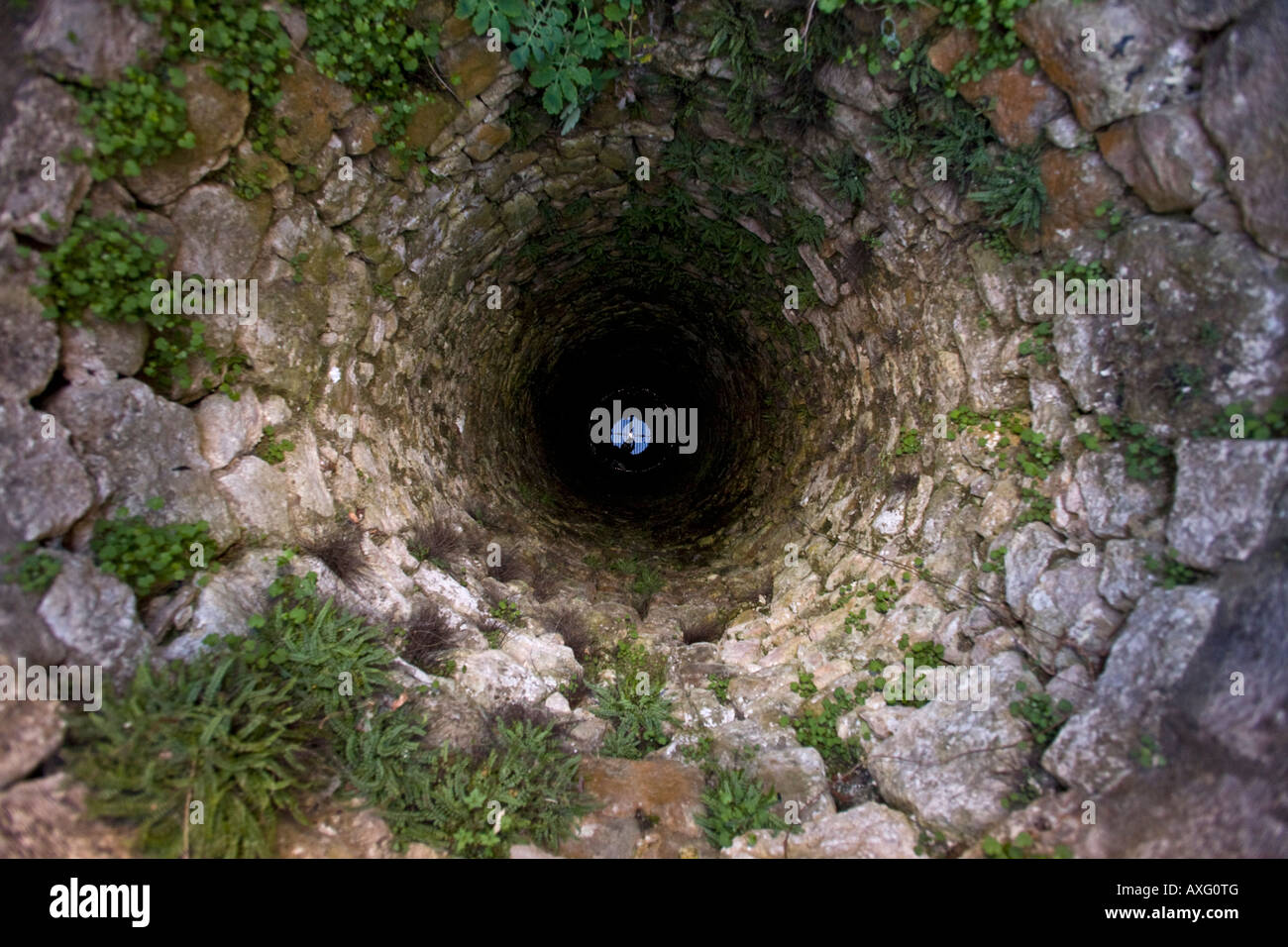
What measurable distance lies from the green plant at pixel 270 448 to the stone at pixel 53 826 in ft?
6.54

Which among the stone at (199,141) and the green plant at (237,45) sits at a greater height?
the green plant at (237,45)

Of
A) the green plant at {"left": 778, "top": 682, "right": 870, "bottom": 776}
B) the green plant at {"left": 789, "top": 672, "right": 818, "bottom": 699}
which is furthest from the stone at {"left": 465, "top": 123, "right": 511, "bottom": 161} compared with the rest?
the green plant at {"left": 778, "top": 682, "right": 870, "bottom": 776}

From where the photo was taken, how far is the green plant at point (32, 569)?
9.78 feet

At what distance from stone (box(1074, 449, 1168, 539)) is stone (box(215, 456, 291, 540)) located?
5011mm

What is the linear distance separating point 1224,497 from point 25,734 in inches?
227

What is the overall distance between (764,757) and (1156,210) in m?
3.89

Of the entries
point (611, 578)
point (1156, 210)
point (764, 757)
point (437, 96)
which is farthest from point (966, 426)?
point (437, 96)

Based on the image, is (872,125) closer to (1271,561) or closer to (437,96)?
(437,96)

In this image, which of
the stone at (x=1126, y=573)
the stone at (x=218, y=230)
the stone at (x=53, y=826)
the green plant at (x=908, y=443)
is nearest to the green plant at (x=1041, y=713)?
the stone at (x=1126, y=573)

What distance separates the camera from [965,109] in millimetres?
4039

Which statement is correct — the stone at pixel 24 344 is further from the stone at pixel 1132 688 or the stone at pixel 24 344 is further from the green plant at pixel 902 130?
the stone at pixel 1132 688

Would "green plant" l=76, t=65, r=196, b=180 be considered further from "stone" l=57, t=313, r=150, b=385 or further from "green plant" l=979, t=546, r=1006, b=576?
"green plant" l=979, t=546, r=1006, b=576

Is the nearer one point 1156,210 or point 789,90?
point 1156,210

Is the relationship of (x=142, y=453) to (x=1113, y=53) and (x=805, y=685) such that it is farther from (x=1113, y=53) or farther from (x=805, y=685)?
(x=1113, y=53)
